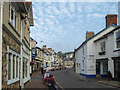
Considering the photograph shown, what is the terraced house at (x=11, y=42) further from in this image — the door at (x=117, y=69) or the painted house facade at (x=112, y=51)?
the door at (x=117, y=69)

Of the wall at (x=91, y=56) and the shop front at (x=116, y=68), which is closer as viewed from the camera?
the shop front at (x=116, y=68)

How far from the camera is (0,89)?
622 centimetres

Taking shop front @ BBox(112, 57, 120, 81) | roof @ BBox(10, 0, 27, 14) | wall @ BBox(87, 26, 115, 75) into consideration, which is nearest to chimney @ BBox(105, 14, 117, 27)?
wall @ BBox(87, 26, 115, 75)

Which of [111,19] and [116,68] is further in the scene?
[111,19]

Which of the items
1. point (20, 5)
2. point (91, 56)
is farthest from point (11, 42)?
point (91, 56)

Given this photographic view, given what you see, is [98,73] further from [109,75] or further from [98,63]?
[109,75]

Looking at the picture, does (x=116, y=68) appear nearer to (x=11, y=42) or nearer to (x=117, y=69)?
(x=117, y=69)

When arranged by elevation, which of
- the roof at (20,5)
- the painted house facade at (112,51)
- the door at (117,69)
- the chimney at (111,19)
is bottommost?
the door at (117,69)

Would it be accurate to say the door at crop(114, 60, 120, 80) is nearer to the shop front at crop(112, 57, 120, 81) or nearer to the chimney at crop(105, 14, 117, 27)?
the shop front at crop(112, 57, 120, 81)

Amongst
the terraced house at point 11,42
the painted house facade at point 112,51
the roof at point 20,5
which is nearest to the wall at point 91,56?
the painted house facade at point 112,51

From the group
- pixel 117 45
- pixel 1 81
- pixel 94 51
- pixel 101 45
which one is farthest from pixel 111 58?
pixel 1 81

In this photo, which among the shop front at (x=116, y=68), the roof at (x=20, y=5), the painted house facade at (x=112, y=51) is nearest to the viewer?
the roof at (x=20, y=5)

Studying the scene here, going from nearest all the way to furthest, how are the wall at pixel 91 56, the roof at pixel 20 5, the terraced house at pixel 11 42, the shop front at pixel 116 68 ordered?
1. the terraced house at pixel 11 42
2. the roof at pixel 20 5
3. the shop front at pixel 116 68
4. the wall at pixel 91 56

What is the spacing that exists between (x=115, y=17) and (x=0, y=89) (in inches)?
877
